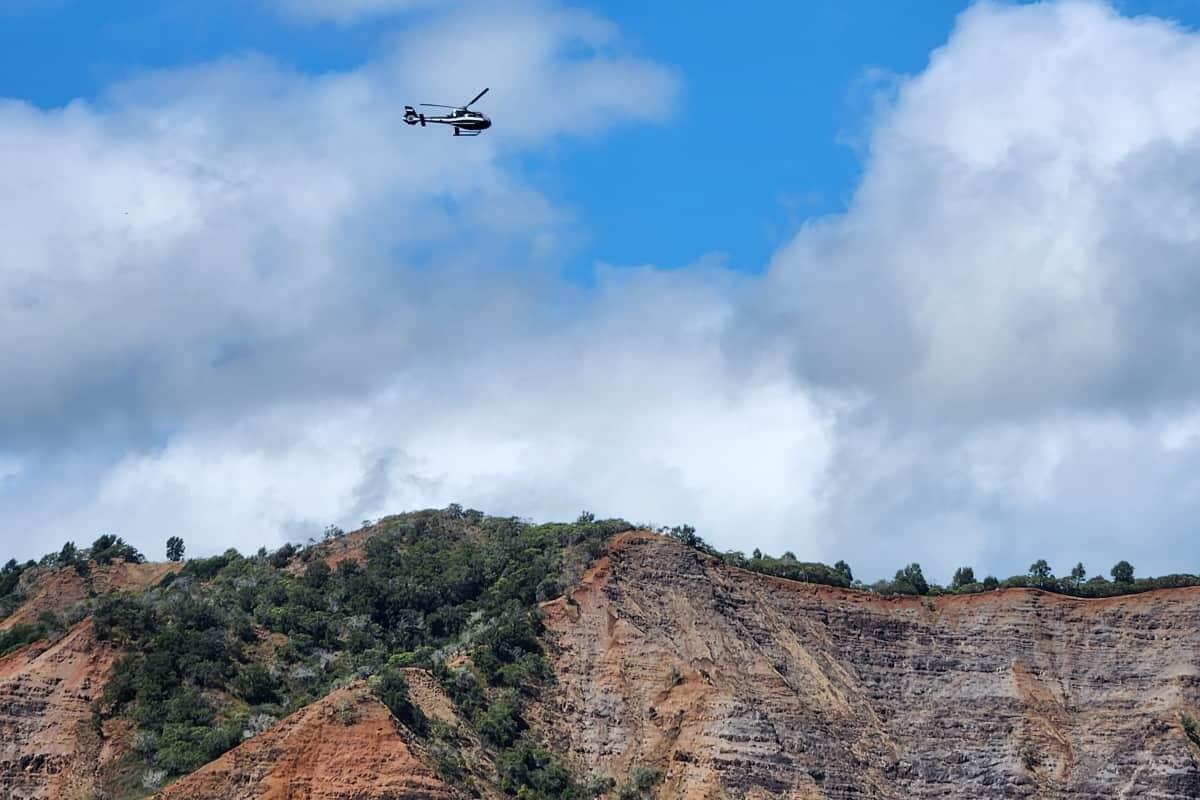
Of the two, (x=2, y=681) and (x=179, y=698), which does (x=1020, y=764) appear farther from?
(x=2, y=681)

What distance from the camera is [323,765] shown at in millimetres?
90750

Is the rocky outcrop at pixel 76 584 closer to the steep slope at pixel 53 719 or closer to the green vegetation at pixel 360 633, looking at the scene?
the green vegetation at pixel 360 633

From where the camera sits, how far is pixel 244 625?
110 meters

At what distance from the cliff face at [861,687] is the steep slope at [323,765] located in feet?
41.7

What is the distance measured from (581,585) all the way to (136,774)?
2539 cm

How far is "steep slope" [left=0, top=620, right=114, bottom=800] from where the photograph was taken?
97.1m

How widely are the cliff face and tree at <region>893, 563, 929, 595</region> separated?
1922 millimetres

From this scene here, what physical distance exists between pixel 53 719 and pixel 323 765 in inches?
635

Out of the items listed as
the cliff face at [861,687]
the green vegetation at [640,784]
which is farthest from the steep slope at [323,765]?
the cliff face at [861,687]

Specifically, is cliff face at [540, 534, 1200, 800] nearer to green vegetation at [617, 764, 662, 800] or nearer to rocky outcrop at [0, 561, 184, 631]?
green vegetation at [617, 764, 662, 800]

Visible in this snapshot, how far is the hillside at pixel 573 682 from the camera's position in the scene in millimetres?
97000

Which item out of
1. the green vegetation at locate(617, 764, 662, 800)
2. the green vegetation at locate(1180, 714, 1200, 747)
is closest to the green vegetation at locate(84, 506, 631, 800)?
the green vegetation at locate(617, 764, 662, 800)

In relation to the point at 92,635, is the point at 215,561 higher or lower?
higher

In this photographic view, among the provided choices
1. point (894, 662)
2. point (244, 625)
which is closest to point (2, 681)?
point (244, 625)
